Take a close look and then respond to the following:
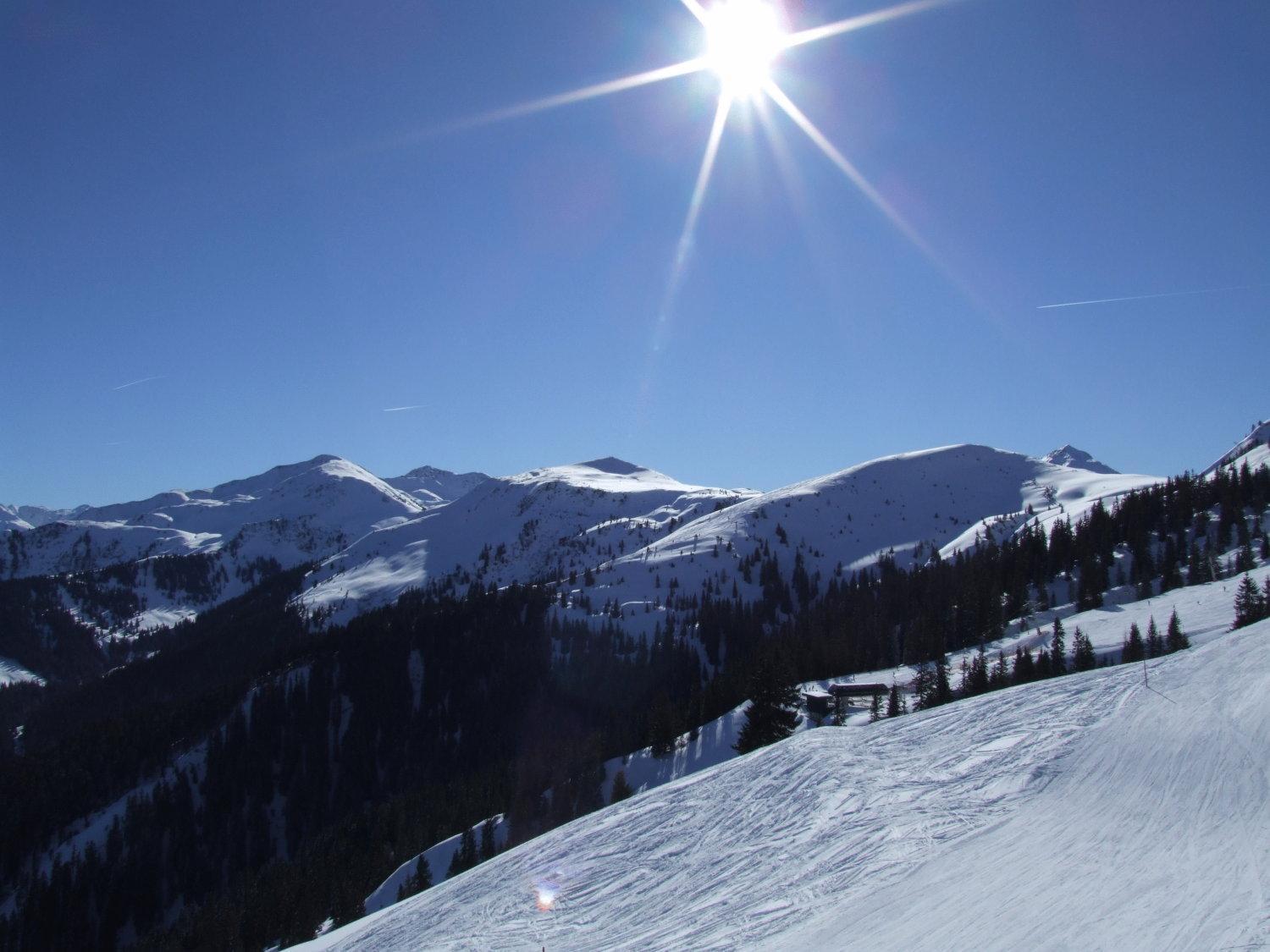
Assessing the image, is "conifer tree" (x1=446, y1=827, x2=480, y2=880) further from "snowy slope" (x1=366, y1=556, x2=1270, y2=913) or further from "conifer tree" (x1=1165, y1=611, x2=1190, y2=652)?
"conifer tree" (x1=1165, y1=611, x2=1190, y2=652)

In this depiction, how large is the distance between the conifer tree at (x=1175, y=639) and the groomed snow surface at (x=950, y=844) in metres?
33.4

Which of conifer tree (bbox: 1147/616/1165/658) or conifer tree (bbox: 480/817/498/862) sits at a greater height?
conifer tree (bbox: 1147/616/1165/658)

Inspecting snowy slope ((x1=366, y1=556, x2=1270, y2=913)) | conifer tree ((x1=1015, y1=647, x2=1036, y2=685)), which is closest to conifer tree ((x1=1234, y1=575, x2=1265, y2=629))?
snowy slope ((x1=366, y1=556, x2=1270, y2=913))

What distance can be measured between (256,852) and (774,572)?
5064 inches

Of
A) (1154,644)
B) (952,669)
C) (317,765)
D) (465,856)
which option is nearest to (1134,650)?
(1154,644)

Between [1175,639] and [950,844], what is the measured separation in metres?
55.4

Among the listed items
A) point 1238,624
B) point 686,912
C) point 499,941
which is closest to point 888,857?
point 686,912

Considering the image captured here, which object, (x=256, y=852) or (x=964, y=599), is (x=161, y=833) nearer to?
(x=256, y=852)

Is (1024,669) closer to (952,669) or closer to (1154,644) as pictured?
(1154,644)

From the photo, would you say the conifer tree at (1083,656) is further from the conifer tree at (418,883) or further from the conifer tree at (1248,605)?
the conifer tree at (418,883)

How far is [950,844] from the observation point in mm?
17109

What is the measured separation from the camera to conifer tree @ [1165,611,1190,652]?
185 ft

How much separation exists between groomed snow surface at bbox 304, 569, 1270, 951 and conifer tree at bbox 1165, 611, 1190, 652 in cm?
3342

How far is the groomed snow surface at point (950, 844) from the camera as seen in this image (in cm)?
1361
